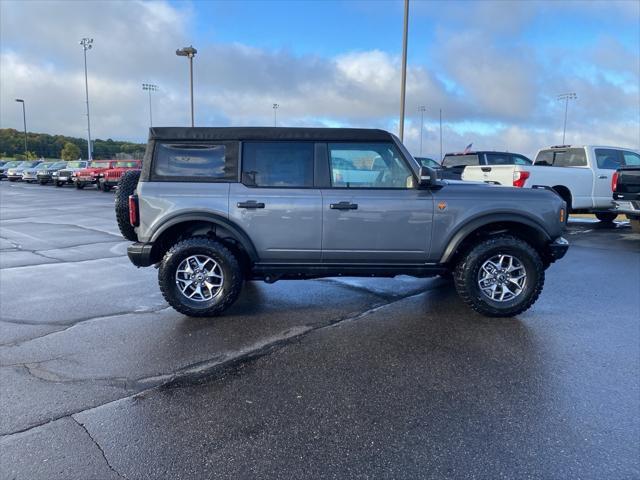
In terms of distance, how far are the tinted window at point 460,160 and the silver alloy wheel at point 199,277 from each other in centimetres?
1284

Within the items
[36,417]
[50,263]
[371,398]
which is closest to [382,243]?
[371,398]

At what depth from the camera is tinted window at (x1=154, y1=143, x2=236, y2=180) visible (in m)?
4.94

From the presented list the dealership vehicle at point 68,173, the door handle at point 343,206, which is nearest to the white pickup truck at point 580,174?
the door handle at point 343,206

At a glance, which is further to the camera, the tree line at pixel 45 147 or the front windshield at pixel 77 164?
the tree line at pixel 45 147

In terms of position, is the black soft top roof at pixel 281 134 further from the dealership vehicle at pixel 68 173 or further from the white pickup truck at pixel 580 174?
the dealership vehicle at pixel 68 173

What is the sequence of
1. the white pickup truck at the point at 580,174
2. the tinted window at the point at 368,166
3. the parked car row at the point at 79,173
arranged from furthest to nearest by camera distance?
the parked car row at the point at 79,173
the white pickup truck at the point at 580,174
the tinted window at the point at 368,166

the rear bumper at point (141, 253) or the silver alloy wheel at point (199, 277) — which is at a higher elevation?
the rear bumper at point (141, 253)

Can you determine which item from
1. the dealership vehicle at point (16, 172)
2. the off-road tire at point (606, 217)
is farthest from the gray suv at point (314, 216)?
the dealership vehicle at point (16, 172)

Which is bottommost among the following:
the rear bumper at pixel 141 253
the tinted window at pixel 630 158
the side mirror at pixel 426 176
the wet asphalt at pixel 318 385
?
the wet asphalt at pixel 318 385

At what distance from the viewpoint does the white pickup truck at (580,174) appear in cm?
1196

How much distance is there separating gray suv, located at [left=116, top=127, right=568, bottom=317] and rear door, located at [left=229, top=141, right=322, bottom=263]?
0.01 metres

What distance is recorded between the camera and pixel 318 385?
349cm

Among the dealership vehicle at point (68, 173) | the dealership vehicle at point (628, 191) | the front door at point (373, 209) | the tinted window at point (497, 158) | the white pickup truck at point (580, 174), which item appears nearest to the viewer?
the front door at point (373, 209)

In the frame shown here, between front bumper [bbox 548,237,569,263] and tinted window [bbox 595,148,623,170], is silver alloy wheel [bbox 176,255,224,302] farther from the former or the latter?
tinted window [bbox 595,148,623,170]
